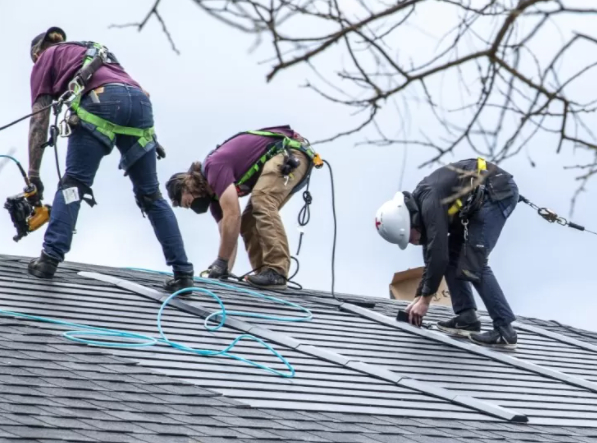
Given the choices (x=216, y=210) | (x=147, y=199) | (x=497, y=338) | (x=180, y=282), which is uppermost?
(x=216, y=210)

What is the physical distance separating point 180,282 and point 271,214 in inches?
47.2

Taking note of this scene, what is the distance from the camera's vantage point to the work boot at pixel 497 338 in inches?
362

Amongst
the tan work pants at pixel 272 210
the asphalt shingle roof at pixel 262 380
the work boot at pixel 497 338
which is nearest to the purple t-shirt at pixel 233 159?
the tan work pants at pixel 272 210

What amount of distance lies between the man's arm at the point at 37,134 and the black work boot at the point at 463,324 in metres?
2.96

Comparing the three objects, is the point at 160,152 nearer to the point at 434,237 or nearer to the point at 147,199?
the point at 147,199

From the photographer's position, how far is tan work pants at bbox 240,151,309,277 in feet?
30.7

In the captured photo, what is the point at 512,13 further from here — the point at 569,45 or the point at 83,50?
the point at 83,50

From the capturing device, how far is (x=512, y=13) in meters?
4.11

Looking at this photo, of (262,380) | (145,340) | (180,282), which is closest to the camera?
(262,380)

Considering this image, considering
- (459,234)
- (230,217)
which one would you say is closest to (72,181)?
(230,217)

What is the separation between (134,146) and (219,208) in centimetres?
174

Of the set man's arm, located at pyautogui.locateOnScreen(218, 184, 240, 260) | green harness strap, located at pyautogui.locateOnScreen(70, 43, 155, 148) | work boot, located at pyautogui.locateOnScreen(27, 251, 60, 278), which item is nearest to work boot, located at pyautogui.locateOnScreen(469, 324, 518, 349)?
man's arm, located at pyautogui.locateOnScreen(218, 184, 240, 260)

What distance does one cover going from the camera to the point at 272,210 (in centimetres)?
943

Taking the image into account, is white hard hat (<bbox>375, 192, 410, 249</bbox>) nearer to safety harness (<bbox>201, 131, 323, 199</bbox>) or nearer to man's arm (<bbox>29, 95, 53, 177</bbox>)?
safety harness (<bbox>201, 131, 323, 199</bbox>)
